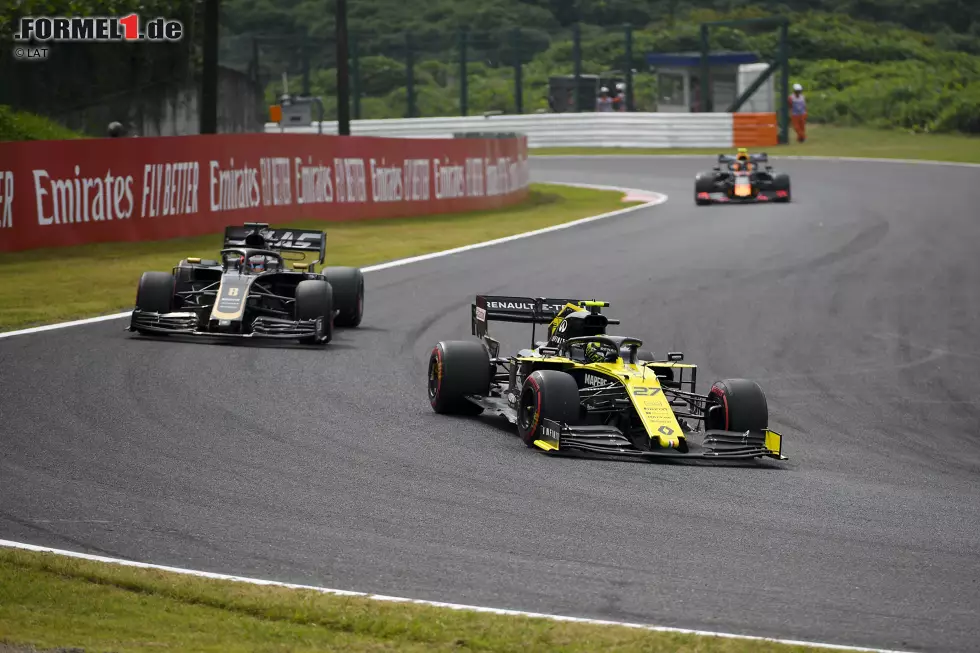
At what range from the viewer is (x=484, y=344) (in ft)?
42.1

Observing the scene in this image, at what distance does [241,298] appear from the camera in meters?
15.8

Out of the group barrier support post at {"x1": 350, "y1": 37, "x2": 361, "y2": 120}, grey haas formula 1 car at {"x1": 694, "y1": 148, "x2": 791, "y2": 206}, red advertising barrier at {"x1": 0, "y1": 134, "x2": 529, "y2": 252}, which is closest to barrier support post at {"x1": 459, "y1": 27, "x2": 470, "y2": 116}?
barrier support post at {"x1": 350, "y1": 37, "x2": 361, "y2": 120}

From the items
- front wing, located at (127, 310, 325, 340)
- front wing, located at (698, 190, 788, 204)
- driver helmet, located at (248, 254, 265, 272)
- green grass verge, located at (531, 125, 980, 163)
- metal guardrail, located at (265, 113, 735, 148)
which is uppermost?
metal guardrail, located at (265, 113, 735, 148)

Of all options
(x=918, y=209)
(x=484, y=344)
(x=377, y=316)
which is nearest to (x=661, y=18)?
(x=918, y=209)

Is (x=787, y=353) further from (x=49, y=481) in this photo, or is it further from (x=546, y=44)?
(x=546, y=44)

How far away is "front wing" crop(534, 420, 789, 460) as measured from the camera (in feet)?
35.1

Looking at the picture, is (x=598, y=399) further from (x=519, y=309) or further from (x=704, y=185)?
(x=704, y=185)

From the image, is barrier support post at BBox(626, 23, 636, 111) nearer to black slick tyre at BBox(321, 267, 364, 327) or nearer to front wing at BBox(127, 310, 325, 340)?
black slick tyre at BBox(321, 267, 364, 327)

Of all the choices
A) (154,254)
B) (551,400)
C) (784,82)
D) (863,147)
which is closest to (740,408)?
(551,400)

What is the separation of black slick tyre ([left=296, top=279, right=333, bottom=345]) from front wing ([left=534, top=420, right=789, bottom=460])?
17.4ft

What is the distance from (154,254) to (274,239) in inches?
279

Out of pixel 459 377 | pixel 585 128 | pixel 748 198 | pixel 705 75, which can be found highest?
pixel 705 75

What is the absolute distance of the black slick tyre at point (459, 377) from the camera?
12203 millimetres

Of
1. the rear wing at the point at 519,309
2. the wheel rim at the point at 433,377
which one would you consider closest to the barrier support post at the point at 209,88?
the rear wing at the point at 519,309
